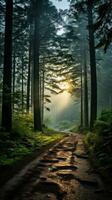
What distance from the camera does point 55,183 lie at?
5.71m

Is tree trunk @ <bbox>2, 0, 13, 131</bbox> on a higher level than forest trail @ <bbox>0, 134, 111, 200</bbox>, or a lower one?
higher

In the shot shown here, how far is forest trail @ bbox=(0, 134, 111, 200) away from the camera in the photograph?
489 cm

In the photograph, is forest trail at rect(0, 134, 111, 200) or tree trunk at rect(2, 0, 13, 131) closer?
forest trail at rect(0, 134, 111, 200)

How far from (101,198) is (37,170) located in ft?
8.11

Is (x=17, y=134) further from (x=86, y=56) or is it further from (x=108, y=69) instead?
(x=108, y=69)

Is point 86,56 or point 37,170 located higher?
point 86,56

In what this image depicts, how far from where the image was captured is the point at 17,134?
12.0 meters

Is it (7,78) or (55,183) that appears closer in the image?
(55,183)

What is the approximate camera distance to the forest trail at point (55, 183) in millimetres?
4887

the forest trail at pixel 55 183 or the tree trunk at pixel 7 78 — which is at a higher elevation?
the tree trunk at pixel 7 78

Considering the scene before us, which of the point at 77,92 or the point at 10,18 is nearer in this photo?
the point at 10,18

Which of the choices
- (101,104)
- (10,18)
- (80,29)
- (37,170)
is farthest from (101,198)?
(101,104)

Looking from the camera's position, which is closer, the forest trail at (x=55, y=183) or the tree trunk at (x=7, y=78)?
the forest trail at (x=55, y=183)

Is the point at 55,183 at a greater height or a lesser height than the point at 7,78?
lesser
